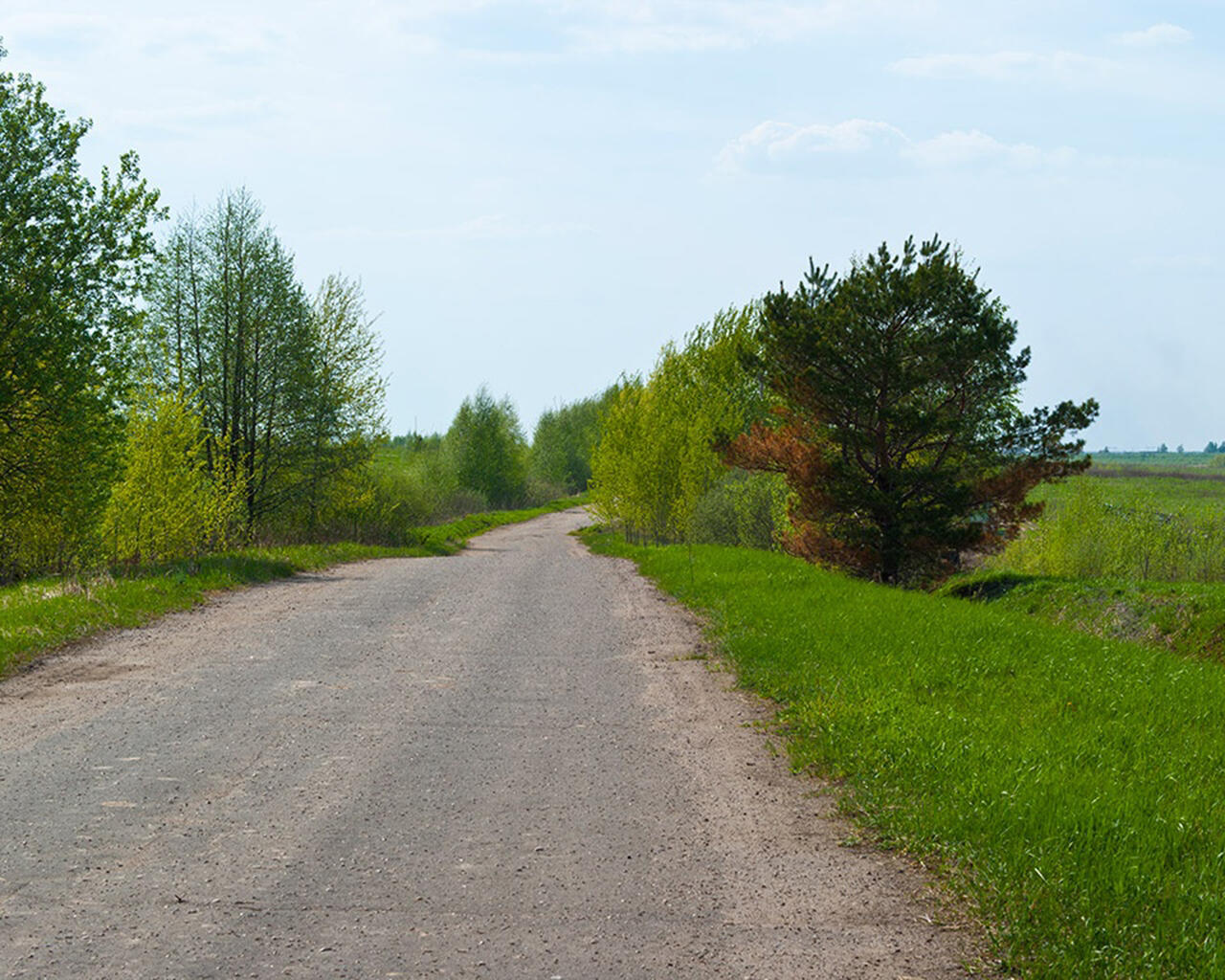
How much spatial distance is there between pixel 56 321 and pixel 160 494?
3.90 m

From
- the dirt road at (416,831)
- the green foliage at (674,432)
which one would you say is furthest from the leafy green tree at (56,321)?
the green foliage at (674,432)

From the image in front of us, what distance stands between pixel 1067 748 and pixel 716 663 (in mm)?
4587

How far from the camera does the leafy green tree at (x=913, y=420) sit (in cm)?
2334

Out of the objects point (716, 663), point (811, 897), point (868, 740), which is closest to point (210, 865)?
point (811, 897)

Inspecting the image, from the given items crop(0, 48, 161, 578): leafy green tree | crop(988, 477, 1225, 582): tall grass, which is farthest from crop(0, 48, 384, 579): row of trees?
crop(988, 477, 1225, 582): tall grass

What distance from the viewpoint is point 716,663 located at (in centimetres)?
1104

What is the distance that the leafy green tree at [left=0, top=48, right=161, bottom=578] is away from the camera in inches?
702

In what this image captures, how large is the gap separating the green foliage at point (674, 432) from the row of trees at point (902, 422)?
8.06 meters

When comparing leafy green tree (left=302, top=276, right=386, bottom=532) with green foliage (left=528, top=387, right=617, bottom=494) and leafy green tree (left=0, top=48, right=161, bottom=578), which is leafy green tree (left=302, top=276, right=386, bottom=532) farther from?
green foliage (left=528, top=387, right=617, bottom=494)

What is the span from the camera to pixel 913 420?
2302 centimetres

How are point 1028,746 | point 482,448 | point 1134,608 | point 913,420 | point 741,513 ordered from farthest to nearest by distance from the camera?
point 482,448 < point 741,513 < point 913,420 < point 1134,608 < point 1028,746

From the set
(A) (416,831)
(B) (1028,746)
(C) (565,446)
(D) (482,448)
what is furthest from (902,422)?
(C) (565,446)

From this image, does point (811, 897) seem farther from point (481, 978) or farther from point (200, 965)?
point (200, 965)

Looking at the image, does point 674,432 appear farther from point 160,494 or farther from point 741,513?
point 160,494
